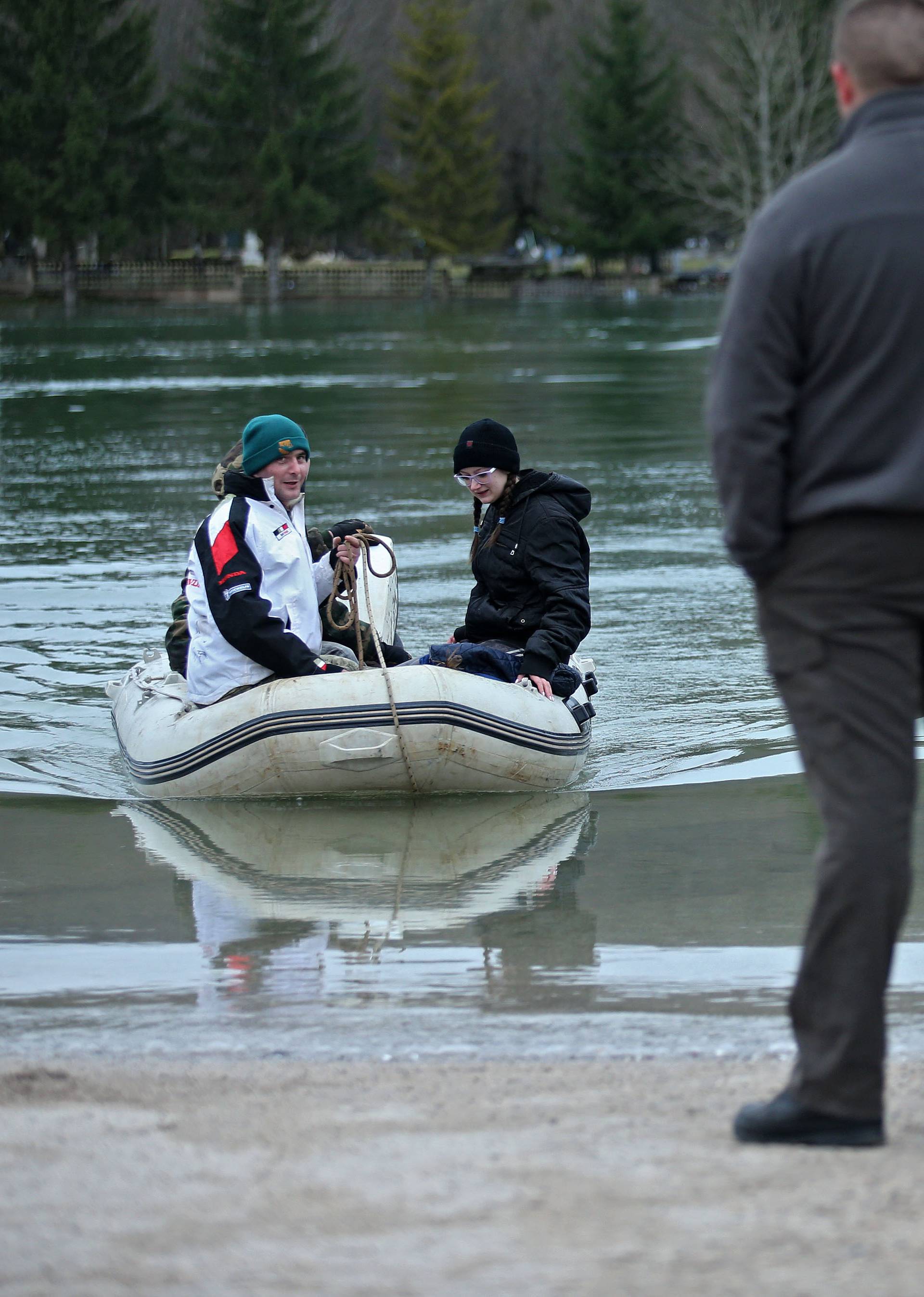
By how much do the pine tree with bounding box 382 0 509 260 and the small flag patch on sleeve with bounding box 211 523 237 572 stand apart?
72018mm

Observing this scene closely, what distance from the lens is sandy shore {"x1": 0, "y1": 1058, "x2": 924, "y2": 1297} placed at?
2.72 metres

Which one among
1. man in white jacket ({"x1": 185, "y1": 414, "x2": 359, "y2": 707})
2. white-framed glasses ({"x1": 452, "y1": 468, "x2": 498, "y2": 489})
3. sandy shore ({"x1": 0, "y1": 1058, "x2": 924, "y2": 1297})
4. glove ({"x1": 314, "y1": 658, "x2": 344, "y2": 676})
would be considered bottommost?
glove ({"x1": 314, "y1": 658, "x2": 344, "y2": 676})

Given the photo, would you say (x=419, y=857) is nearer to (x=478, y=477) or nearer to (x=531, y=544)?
(x=531, y=544)

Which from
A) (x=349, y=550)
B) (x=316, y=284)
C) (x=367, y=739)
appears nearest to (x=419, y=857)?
(x=367, y=739)

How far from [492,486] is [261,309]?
206 feet

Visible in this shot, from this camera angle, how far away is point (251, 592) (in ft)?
23.5

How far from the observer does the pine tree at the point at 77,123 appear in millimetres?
71375

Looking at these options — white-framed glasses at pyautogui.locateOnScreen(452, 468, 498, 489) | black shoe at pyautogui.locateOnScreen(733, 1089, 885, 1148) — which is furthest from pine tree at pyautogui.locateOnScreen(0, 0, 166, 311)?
black shoe at pyautogui.locateOnScreen(733, 1089, 885, 1148)

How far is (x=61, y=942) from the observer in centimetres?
560

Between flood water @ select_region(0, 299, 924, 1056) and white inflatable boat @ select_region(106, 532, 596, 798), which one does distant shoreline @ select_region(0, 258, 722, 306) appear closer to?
flood water @ select_region(0, 299, 924, 1056)

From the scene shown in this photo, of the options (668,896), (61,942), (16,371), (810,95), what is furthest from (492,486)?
(810,95)

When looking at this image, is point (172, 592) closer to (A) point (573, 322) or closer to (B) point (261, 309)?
(A) point (573, 322)

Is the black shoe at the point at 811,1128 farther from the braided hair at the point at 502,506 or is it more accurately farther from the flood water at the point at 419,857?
the braided hair at the point at 502,506

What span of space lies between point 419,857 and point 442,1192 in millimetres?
3762
